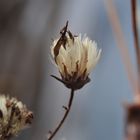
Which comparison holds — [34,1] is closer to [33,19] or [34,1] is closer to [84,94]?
[33,19]

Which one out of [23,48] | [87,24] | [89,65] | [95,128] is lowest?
[95,128]

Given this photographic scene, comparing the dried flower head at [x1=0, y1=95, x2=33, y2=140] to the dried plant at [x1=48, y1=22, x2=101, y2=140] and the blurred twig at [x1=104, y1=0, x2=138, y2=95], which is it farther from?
the blurred twig at [x1=104, y1=0, x2=138, y2=95]

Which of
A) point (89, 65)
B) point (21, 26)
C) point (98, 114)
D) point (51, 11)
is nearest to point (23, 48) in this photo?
point (21, 26)

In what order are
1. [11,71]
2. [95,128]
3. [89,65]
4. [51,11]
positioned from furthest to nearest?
1. [51,11]
2. [95,128]
3. [11,71]
4. [89,65]

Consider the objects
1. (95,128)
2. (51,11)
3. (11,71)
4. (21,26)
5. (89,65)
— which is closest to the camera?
(89,65)

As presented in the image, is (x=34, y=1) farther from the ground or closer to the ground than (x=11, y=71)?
farther from the ground

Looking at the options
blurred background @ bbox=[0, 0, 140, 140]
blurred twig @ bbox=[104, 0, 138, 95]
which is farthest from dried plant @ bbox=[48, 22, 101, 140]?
blurred background @ bbox=[0, 0, 140, 140]

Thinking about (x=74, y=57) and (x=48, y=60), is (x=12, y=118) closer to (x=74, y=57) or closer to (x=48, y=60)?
(x=74, y=57)

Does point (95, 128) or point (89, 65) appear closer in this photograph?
point (89, 65)
